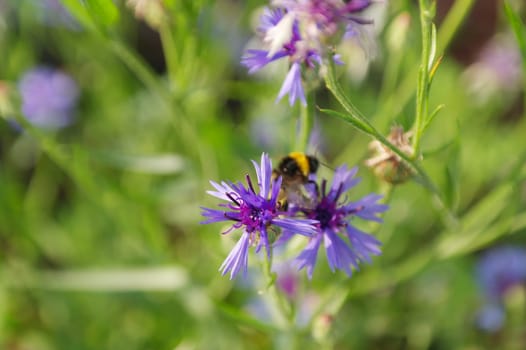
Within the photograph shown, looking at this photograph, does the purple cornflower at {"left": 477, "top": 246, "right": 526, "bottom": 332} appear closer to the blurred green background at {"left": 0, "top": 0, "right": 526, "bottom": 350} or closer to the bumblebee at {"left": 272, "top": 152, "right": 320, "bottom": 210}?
the blurred green background at {"left": 0, "top": 0, "right": 526, "bottom": 350}

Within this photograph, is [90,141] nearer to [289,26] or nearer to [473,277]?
[473,277]

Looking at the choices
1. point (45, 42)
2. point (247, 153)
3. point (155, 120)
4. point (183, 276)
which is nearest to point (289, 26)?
point (247, 153)

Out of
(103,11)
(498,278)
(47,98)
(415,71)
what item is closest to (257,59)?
(103,11)

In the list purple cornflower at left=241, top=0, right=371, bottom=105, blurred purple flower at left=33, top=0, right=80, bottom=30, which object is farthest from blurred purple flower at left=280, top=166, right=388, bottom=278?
blurred purple flower at left=33, top=0, right=80, bottom=30

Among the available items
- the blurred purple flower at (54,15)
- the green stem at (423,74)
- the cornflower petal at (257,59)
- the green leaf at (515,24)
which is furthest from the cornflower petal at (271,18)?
the blurred purple flower at (54,15)

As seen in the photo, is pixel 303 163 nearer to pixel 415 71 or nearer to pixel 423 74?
pixel 423 74

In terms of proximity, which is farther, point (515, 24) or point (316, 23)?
point (515, 24)
